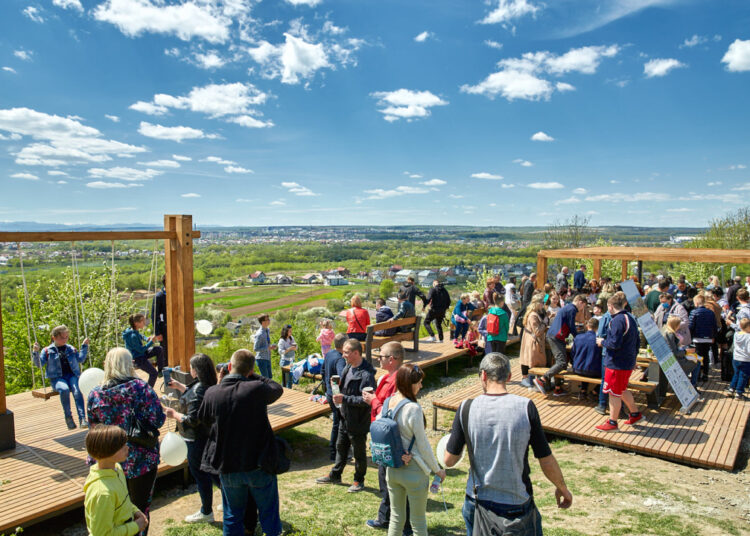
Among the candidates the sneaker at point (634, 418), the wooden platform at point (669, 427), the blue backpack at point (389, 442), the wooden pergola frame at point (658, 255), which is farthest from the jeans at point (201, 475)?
the wooden pergola frame at point (658, 255)

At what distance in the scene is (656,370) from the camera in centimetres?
678

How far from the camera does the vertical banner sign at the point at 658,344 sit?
253 inches

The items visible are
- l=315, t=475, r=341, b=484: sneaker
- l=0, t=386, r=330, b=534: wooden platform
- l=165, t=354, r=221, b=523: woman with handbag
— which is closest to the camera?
l=165, t=354, r=221, b=523: woman with handbag

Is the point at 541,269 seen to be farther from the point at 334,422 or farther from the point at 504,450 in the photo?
the point at 504,450

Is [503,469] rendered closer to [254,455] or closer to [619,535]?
[254,455]

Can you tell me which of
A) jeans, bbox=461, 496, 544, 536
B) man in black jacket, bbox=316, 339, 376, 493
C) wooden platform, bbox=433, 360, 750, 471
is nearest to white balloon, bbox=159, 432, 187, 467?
man in black jacket, bbox=316, 339, 376, 493

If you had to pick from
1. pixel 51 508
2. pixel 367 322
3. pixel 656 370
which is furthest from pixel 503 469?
pixel 367 322

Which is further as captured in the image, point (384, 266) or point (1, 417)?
point (384, 266)

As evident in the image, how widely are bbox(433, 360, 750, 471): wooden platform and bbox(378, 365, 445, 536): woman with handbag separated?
3.64m

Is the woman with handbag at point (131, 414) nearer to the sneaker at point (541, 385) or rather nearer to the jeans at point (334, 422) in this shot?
the jeans at point (334, 422)

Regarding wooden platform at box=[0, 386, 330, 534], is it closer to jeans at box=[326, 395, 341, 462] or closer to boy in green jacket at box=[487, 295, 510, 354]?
jeans at box=[326, 395, 341, 462]

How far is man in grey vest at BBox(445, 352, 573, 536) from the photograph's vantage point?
8.14 feet

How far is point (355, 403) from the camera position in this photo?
4.46 m

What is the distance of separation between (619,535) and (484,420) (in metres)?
2.34
